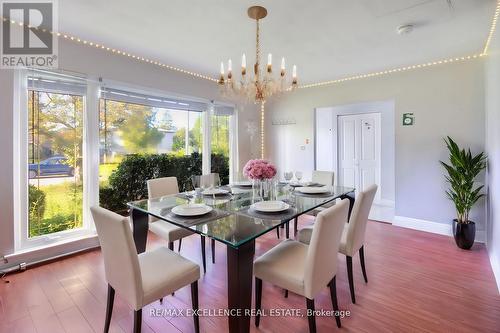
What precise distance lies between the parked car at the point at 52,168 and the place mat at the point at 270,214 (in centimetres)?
239

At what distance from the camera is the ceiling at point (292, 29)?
6.97 feet

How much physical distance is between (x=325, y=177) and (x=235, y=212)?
1.85 meters

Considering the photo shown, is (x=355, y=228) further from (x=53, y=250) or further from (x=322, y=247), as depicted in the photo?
(x=53, y=250)

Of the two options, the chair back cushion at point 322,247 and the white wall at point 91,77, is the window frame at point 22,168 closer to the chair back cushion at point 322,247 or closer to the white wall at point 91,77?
the white wall at point 91,77

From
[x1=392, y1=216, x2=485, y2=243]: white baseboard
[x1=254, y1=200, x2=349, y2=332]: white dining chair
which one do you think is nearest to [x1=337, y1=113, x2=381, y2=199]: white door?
[x1=392, y1=216, x2=485, y2=243]: white baseboard

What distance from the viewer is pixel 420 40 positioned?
2811 millimetres

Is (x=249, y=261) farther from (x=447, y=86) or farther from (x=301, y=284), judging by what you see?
(x=447, y=86)

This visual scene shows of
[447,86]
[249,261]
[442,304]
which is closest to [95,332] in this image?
[249,261]

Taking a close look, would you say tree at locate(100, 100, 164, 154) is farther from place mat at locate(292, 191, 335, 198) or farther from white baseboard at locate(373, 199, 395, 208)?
white baseboard at locate(373, 199, 395, 208)

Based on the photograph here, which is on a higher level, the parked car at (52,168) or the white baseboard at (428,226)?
the parked car at (52,168)

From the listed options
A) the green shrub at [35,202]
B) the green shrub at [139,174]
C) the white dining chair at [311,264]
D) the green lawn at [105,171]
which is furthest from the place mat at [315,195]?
the green shrub at [35,202]

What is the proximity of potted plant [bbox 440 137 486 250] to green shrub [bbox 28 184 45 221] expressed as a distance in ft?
16.3

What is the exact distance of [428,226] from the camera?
368cm

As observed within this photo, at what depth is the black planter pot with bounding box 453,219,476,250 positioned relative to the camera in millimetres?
3010
